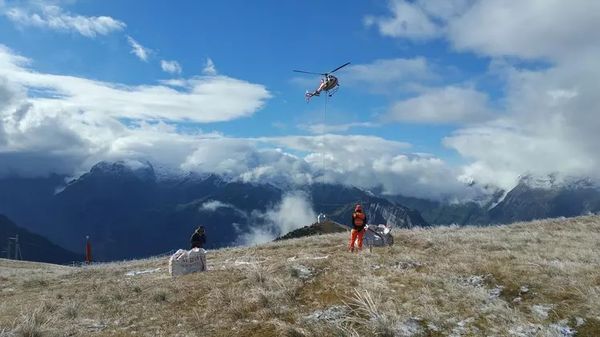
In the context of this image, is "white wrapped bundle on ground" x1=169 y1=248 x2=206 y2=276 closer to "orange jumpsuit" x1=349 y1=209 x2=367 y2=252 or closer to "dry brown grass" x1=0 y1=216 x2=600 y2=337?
"dry brown grass" x1=0 y1=216 x2=600 y2=337

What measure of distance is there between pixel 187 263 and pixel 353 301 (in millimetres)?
10097

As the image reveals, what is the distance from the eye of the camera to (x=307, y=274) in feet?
55.5

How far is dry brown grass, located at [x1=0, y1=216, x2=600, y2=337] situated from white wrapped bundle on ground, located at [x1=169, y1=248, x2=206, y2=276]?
8.29 feet

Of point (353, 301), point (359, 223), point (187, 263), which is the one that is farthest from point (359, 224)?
point (353, 301)

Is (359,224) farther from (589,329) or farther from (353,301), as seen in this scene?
(589,329)

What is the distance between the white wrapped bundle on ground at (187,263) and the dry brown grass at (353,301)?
2526mm

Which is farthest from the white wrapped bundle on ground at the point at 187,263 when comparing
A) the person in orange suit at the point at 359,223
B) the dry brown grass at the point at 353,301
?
the person in orange suit at the point at 359,223

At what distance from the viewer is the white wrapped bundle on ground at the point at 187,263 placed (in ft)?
71.2

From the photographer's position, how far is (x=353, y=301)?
1362 centimetres

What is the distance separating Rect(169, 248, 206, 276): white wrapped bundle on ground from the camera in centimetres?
2171

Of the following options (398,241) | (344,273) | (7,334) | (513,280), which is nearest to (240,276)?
(344,273)

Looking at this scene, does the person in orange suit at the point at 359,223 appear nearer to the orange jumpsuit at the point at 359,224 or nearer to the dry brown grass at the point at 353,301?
the orange jumpsuit at the point at 359,224

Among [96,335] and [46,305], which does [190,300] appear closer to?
[96,335]

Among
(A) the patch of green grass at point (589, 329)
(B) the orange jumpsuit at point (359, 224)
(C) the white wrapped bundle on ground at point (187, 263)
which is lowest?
(A) the patch of green grass at point (589, 329)
